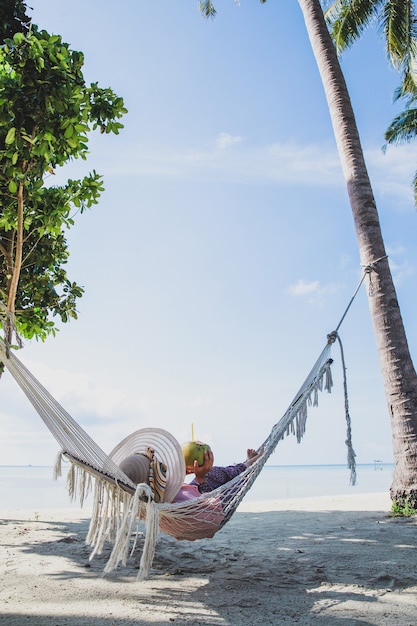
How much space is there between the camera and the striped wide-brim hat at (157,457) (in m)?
2.09

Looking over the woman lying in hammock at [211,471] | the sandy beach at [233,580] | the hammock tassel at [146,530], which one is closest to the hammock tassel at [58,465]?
the hammock tassel at [146,530]

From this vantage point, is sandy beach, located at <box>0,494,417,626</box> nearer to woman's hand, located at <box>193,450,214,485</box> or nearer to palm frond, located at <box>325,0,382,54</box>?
woman's hand, located at <box>193,450,214,485</box>

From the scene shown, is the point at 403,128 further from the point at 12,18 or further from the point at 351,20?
the point at 12,18

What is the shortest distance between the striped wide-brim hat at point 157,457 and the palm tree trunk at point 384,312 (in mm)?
1948

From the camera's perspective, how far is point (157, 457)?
2.23 meters

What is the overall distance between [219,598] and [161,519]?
35 centimetres

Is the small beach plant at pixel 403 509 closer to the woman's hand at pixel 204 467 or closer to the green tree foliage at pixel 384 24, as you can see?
the woman's hand at pixel 204 467

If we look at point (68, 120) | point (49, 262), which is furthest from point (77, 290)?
point (68, 120)

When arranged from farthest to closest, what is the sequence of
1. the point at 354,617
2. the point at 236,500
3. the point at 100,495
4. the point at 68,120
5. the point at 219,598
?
the point at 68,120 < the point at 236,500 < the point at 219,598 < the point at 100,495 < the point at 354,617

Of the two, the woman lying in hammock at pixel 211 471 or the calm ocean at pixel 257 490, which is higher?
the woman lying in hammock at pixel 211 471

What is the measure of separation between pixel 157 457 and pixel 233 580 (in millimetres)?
601

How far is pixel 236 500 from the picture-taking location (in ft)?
7.29

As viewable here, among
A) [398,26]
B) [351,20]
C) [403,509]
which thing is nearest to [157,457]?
[403,509]

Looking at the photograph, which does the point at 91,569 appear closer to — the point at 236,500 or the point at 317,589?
the point at 236,500
